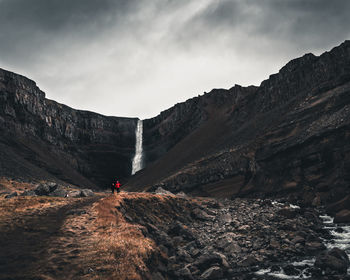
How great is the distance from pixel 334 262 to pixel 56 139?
108355mm

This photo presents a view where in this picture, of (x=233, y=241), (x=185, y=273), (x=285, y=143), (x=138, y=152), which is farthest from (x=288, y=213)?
(x=138, y=152)

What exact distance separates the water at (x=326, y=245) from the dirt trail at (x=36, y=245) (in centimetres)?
1469

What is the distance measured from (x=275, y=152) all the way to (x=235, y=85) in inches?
2872

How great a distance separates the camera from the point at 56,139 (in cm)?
11150

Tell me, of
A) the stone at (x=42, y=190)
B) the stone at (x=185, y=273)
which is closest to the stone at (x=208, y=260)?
the stone at (x=185, y=273)

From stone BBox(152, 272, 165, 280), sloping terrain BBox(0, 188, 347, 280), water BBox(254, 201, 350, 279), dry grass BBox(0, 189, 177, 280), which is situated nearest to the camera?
dry grass BBox(0, 189, 177, 280)

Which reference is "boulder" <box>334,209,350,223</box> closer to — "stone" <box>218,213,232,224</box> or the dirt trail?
"stone" <box>218,213,232,224</box>

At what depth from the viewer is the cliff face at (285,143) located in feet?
151

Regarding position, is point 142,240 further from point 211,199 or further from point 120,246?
point 211,199

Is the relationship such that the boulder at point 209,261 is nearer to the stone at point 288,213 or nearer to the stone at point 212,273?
the stone at point 212,273

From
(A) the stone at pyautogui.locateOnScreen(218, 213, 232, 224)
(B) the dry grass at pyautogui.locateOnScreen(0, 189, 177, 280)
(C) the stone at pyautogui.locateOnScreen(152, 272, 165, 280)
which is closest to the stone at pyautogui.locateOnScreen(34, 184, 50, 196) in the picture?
(B) the dry grass at pyautogui.locateOnScreen(0, 189, 177, 280)

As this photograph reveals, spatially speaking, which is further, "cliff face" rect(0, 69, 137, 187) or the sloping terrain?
"cliff face" rect(0, 69, 137, 187)

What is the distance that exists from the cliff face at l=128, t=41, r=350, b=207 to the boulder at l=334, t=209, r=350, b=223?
471 cm

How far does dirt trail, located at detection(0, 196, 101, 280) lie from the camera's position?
17.5m
